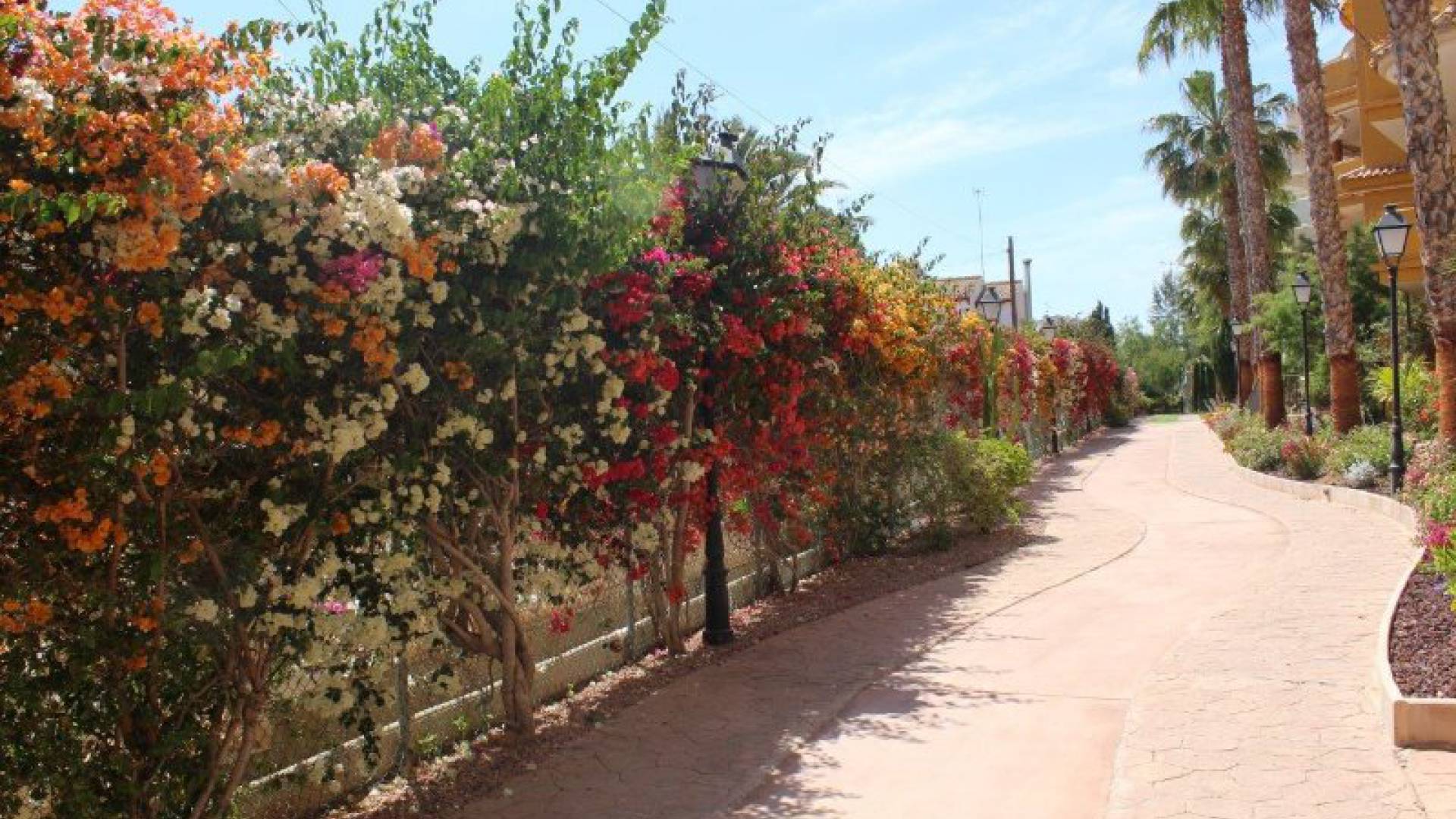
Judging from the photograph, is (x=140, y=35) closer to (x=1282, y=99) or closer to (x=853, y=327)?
(x=853, y=327)

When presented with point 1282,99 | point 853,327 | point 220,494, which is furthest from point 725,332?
point 1282,99

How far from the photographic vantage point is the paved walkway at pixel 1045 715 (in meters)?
5.52

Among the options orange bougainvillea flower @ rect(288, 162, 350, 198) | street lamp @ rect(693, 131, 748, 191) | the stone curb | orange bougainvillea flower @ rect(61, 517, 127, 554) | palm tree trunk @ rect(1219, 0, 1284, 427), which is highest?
palm tree trunk @ rect(1219, 0, 1284, 427)

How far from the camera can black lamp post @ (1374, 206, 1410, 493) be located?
14531 mm

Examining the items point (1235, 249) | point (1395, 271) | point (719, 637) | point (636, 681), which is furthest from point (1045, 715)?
point (1235, 249)

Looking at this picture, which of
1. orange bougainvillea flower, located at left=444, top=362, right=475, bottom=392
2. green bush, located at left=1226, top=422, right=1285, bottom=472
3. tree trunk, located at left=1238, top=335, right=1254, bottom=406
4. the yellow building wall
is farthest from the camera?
tree trunk, located at left=1238, top=335, right=1254, bottom=406

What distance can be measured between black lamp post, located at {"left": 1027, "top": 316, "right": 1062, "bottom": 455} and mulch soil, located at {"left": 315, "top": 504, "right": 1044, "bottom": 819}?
19.1 meters

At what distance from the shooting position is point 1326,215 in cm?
1912

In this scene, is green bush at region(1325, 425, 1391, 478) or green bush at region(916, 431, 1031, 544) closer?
green bush at region(916, 431, 1031, 544)

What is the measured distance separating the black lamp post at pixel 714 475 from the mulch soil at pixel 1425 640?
14.8 feet

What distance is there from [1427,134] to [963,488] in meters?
6.94

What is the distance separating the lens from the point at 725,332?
329 inches

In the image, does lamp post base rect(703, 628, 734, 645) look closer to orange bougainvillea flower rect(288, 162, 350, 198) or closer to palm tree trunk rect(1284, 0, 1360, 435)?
orange bougainvillea flower rect(288, 162, 350, 198)

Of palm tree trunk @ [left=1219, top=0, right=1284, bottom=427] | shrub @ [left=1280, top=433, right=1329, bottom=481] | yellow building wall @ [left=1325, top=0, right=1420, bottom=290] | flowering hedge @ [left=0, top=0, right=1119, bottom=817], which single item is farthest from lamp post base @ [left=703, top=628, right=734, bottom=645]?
yellow building wall @ [left=1325, top=0, right=1420, bottom=290]
